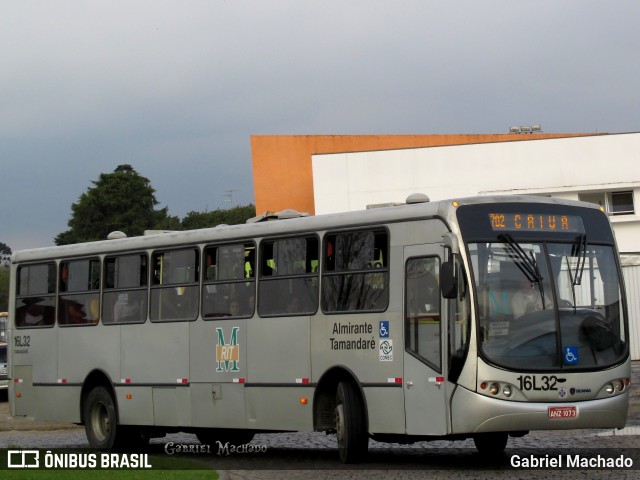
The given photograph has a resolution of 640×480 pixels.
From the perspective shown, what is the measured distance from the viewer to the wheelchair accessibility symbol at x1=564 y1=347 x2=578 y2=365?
13.8 metres

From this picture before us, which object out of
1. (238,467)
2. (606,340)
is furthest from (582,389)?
(238,467)

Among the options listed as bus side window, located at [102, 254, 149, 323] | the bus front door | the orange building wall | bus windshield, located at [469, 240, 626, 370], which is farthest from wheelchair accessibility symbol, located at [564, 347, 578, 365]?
the orange building wall

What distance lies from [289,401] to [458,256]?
3.68 metres

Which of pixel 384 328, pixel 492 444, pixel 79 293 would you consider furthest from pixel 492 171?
pixel 384 328

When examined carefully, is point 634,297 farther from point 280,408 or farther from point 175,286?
point 280,408

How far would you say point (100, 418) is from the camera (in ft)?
65.6

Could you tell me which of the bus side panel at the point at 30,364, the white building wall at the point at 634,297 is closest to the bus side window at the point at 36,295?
the bus side panel at the point at 30,364

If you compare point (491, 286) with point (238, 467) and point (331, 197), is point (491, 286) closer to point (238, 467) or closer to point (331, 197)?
point (238, 467)

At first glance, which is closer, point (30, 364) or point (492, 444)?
point (492, 444)

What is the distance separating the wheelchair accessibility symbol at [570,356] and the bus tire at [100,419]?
837 centimetres

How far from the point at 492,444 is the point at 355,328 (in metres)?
2.36

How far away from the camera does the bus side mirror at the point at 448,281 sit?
13.7 m

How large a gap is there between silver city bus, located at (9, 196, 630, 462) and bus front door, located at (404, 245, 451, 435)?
2 cm

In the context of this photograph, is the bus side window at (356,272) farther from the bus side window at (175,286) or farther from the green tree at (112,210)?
the green tree at (112,210)
